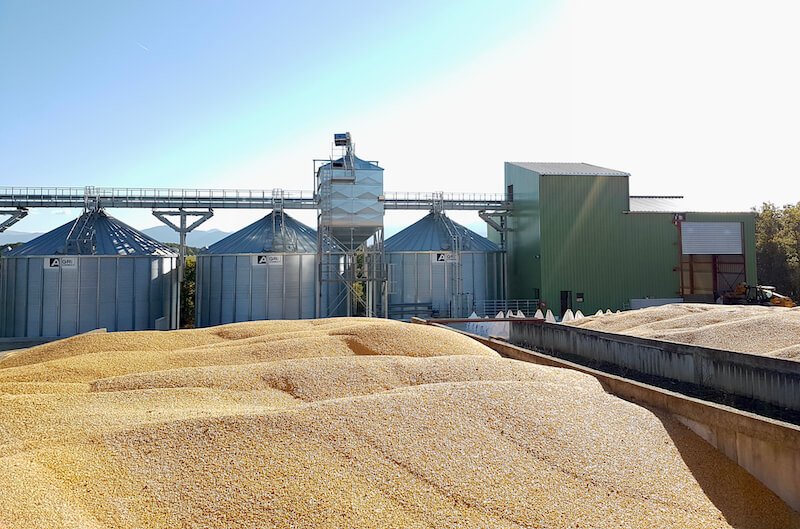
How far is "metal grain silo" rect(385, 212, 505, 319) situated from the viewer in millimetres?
29703

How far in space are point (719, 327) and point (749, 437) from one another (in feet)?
28.1

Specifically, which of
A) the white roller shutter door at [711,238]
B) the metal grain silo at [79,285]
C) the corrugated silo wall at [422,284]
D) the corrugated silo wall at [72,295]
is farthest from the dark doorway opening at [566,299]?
the corrugated silo wall at [72,295]

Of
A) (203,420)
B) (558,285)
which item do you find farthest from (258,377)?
(558,285)

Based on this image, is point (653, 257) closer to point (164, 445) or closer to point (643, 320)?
point (643, 320)

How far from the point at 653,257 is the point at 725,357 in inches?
804

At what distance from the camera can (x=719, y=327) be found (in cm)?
1448

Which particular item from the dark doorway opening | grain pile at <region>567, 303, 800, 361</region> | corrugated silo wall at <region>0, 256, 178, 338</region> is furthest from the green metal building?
corrugated silo wall at <region>0, 256, 178, 338</region>

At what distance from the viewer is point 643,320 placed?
59.6 ft

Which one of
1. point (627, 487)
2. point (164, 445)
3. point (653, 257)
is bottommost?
point (627, 487)

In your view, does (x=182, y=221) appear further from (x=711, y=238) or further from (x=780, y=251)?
(x=780, y=251)

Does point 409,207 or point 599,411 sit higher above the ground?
point 409,207

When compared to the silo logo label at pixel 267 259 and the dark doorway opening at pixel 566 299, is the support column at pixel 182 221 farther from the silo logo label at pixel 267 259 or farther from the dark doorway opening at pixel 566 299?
the dark doorway opening at pixel 566 299

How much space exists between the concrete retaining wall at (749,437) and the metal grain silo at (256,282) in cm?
2123

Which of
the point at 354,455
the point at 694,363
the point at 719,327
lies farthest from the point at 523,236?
the point at 354,455
